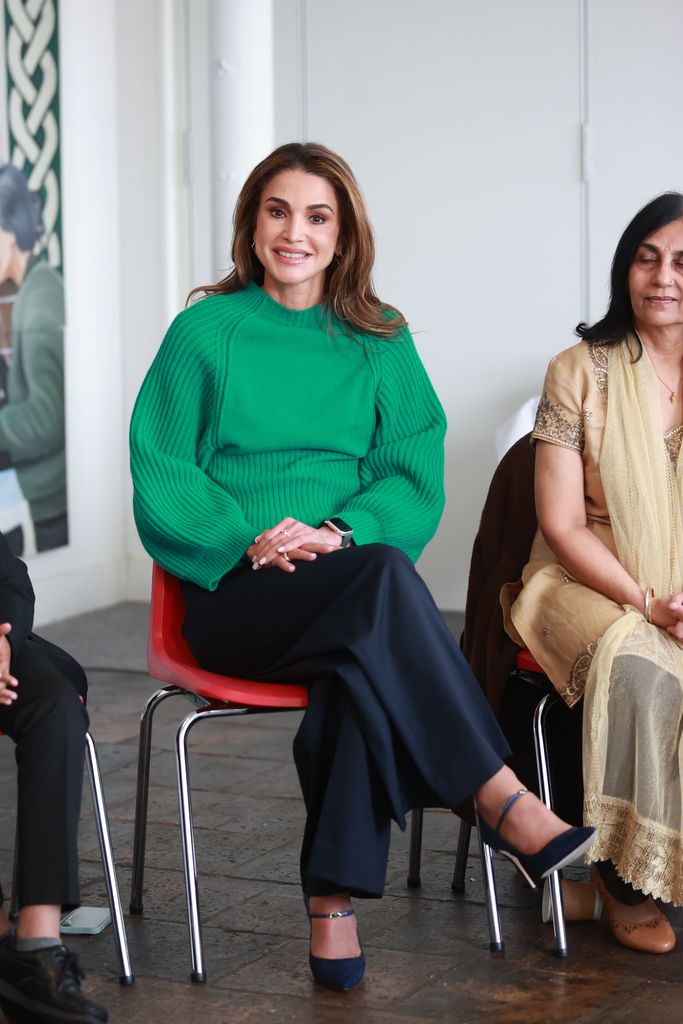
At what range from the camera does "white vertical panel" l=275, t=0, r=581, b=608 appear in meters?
5.36

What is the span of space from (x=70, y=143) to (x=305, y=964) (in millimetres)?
3857

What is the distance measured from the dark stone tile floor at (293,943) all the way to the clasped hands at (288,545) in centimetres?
66

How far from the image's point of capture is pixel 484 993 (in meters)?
2.35

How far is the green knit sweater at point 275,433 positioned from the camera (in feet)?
8.87

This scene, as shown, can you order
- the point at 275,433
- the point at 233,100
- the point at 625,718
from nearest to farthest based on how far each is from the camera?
the point at 625,718, the point at 275,433, the point at 233,100

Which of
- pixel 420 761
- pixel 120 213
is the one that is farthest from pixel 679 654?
pixel 120 213

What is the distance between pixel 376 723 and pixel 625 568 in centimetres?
63

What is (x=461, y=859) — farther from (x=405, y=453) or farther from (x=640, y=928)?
(x=405, y=453)

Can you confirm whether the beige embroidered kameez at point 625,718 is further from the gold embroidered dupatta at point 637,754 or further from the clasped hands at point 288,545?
the clasped hands at point 288,545

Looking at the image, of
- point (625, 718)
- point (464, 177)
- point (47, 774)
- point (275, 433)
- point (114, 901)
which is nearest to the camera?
point (47, 774)

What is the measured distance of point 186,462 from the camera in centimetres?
273

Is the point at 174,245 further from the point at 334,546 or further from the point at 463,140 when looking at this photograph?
the point at 334,546

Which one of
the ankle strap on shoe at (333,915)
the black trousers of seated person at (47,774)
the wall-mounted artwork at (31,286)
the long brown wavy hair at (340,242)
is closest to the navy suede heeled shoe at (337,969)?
the ankle strap on shoe at (333,915)

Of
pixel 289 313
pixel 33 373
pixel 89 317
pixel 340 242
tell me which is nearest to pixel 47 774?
pixel 289 313
